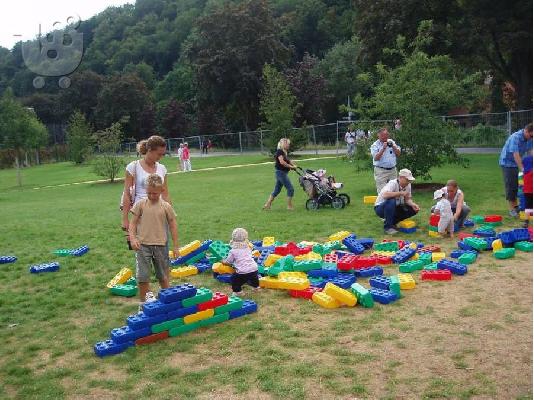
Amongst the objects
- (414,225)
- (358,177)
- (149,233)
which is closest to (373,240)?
(414,225)

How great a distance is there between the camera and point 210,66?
183ft

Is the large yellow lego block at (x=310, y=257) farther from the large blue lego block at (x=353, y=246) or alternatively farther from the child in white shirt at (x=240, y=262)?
the child in white shirt at (x=240, y=262)

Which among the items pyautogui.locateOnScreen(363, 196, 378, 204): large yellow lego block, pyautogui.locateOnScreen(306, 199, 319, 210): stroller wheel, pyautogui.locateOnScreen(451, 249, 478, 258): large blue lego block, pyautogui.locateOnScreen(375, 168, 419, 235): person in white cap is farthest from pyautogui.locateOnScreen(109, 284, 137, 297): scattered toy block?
pyautogui.locateOnScreen(363, 196, 378, 204): large yellow lego block

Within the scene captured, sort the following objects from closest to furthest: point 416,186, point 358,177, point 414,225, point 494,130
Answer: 1. point 414,225
2. point 416,186
3. point 358,177
4. point 494,130

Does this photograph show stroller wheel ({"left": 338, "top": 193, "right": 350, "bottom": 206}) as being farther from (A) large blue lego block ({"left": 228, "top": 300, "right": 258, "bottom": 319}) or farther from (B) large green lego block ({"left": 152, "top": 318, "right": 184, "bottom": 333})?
(B) large green lego block ({"left": 152, "top": 318, "right": 184, "bottom": 333})

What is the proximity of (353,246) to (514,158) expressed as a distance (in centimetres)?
416

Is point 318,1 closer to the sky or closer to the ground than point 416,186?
closer to the sky

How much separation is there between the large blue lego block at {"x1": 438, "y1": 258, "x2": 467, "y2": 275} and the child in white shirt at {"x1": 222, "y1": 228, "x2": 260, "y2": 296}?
2.77 m

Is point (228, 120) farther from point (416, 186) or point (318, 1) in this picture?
point (416, 186)

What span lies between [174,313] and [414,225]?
6.47 meters

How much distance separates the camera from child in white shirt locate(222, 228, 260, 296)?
738 cm

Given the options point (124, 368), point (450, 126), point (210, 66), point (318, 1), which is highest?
point (318, 1)

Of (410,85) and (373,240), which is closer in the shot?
(373,240)

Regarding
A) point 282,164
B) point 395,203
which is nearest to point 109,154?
point 282,164
